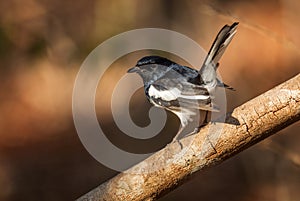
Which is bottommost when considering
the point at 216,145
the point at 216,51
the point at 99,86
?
the point at 216,145

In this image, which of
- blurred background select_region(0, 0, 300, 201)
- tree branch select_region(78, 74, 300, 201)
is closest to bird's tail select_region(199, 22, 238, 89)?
tree branch select_region(78, 74, 300, 201)

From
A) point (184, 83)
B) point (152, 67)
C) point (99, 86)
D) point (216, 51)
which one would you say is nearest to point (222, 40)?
point (216, 51)

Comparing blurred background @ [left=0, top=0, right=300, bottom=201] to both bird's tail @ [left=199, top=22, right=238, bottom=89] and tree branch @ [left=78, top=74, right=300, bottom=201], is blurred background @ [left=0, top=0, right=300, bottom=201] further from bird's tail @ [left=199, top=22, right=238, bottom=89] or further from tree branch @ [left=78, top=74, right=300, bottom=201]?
tree branch @ [left=78, top=74, right=300, bottom=201]

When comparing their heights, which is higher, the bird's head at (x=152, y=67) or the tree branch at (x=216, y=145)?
the bird's head at (x=152, y=67)

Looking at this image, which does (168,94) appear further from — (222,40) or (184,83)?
(222,40)

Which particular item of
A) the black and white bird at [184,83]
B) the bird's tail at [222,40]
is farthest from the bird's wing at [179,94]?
the bird's tail at [222,40]

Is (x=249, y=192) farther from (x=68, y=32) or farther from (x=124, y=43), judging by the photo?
(x=68, y=32)

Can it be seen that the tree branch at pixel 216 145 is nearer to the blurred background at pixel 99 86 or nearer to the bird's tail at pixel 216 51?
the bird's tail at pixel 216 51
